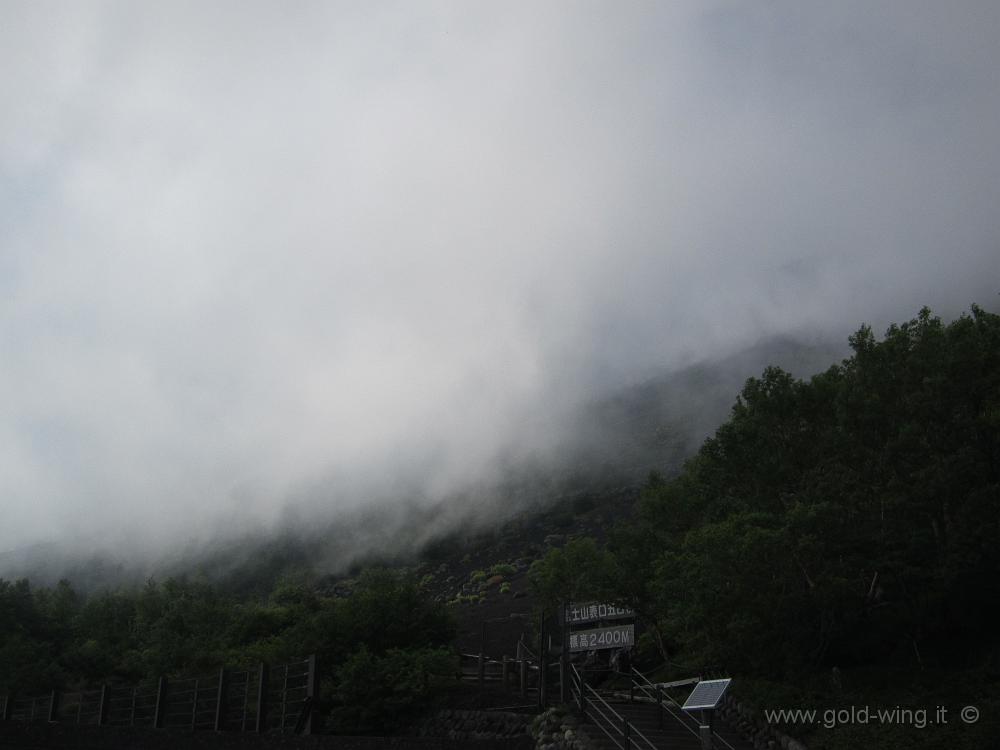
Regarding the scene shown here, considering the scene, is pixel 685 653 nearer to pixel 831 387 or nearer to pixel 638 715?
pixel 638 715

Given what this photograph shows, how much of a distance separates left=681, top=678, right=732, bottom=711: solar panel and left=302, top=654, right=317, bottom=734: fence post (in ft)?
46.2

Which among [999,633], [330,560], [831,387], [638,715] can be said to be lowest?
[638,715]

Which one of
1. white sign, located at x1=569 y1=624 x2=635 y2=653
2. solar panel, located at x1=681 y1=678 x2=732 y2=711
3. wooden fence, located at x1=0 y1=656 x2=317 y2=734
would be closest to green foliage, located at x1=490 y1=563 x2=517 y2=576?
wooden fence, located at x1=0 y1=656 x2=317 y2=734

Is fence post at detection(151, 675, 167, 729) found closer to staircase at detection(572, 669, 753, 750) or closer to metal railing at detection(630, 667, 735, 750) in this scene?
staircase at detection(572, 669, 753, 750)

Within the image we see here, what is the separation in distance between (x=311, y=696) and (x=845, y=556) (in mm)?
15126

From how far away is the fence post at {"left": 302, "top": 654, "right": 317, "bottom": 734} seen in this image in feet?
77.3

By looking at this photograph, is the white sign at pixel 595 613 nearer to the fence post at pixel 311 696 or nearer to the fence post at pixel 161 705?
the fence post at pixel 311 696

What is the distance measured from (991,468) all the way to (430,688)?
17.7m

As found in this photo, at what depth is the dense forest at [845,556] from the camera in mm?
20438

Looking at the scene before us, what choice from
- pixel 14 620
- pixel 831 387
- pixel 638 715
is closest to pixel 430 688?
pixel 638 715

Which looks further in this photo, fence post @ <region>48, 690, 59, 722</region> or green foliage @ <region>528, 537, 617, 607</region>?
green foliage @ <region>528, 537, 617, 607</region>

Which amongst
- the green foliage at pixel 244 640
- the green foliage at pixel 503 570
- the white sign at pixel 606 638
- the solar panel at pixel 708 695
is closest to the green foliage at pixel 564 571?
the green foliage at pixel 244 640

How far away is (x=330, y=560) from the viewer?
136 m

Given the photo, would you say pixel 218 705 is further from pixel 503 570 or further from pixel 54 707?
pixel 503 570
